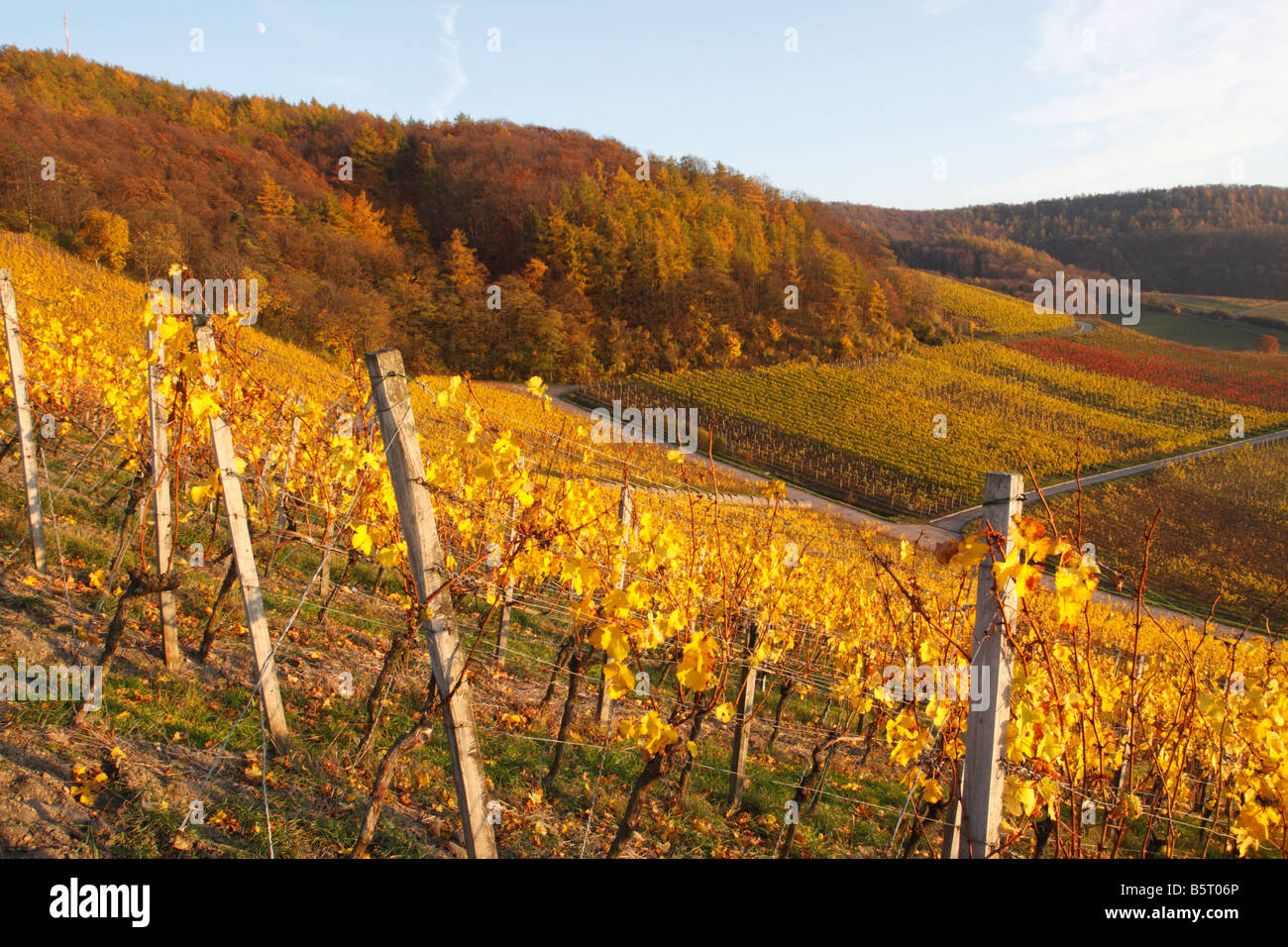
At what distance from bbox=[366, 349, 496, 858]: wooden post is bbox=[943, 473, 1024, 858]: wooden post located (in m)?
1.54

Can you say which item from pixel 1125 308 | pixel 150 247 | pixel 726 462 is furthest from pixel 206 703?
pixel 1125 308

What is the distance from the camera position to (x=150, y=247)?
31.6 meters

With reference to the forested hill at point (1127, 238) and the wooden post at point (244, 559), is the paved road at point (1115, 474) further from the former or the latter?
the forested hill at point (1127, 238)

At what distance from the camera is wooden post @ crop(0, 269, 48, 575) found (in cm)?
477

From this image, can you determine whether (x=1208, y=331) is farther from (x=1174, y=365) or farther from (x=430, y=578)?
(x=430, y=578)

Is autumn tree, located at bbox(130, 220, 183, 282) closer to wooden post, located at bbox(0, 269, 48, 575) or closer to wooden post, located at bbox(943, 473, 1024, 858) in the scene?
wooden post, located at bbox(0, 269, 48, 575)

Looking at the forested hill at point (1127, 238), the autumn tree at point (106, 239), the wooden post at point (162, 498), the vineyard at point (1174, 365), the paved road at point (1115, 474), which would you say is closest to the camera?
the wooden post at point (162, 498)

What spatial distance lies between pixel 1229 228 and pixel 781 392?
102782mm

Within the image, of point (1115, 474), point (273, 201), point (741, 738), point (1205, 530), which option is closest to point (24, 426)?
point (741, 738)

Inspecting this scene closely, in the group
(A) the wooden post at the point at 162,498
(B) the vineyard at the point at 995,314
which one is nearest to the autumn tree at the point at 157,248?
(A) the wooden post at the point at 162,498

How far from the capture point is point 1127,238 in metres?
110

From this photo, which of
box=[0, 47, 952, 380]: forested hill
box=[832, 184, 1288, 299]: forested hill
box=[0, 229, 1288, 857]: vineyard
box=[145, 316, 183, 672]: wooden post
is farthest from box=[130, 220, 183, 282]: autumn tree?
box=[832, 184, 1288, 299]: forested hill

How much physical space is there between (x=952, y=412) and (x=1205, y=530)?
50.4 ft

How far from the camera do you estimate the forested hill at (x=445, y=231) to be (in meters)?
36.0
